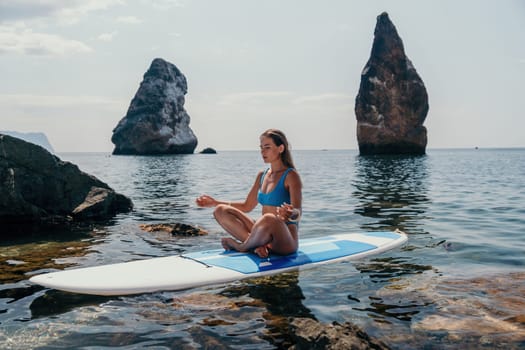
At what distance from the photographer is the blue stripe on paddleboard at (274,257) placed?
6508mm

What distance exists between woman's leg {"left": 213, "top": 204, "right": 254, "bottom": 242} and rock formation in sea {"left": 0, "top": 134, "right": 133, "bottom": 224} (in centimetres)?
Result: 648

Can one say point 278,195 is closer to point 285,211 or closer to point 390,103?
point 285,211

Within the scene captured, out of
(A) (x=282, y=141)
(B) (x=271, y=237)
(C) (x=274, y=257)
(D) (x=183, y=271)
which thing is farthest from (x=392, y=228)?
(D) (x=183, y=271)

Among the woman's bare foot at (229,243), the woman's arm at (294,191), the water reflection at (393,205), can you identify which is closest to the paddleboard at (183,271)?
the woman's bare foot at (229,243)

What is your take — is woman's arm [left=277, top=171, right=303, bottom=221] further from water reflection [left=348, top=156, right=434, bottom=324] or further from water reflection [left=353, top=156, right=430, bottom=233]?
water reflection [left=353, top=156, right=430, bottom=233]

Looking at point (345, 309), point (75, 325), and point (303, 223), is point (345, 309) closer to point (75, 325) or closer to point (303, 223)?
point (75, 325)

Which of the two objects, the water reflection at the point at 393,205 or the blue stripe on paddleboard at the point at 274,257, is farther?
the water reflection at the point at 393,205

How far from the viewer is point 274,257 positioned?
6812 mm

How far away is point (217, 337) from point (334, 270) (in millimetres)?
3004

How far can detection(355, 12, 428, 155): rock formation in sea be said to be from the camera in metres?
72.7

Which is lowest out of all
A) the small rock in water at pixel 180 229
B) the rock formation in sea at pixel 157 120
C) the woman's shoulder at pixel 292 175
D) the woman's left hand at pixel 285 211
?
the small rock in water at pixel 180 229

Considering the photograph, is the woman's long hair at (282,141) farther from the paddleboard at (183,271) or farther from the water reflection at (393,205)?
the water reflection at (393,205)

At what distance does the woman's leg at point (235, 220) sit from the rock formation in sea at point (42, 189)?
6.48 meters

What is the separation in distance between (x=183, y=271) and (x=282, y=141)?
2.36 m
